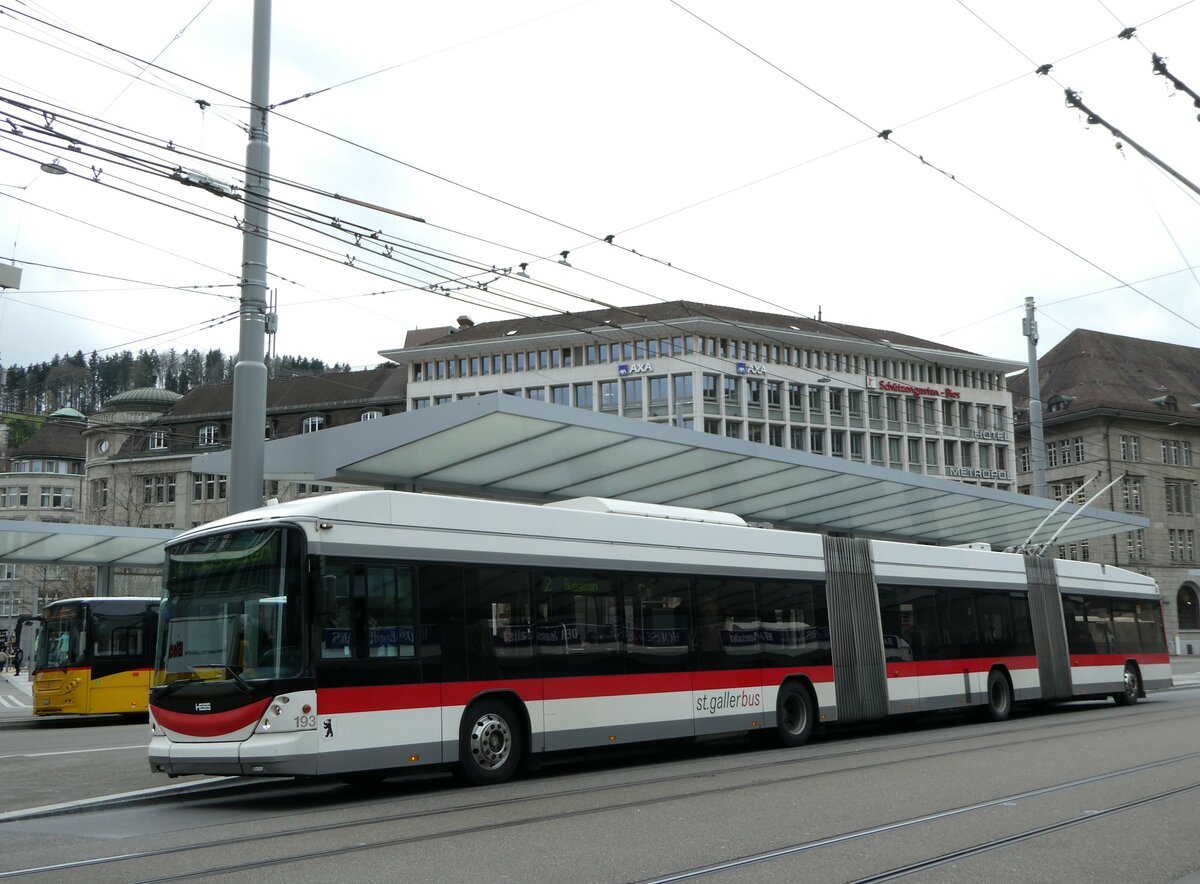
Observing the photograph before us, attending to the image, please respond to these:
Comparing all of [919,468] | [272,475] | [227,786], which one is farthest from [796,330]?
[227,786]

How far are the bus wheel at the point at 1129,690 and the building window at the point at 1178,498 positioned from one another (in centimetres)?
6306

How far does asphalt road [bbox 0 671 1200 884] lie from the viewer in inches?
303

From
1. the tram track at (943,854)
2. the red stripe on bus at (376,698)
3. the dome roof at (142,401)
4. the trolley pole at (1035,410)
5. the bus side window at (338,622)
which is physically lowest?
the tram track at (943,854)

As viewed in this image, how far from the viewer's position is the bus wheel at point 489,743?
12578 mm

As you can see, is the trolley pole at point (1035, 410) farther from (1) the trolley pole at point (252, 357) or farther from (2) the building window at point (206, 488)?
(2) the building window at point (206, 488)

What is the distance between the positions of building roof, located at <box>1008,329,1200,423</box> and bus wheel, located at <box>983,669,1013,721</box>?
213ft

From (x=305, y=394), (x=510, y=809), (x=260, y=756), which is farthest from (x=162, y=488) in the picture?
(x=510, y=809)

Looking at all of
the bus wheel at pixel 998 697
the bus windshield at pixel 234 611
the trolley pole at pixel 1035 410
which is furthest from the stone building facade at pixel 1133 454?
the bus windshield at pixel 234 611

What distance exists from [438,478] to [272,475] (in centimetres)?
273

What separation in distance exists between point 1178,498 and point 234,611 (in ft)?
278

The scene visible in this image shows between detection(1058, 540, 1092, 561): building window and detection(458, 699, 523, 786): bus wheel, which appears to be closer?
detection(458, 699, 523, 786): bus wheel

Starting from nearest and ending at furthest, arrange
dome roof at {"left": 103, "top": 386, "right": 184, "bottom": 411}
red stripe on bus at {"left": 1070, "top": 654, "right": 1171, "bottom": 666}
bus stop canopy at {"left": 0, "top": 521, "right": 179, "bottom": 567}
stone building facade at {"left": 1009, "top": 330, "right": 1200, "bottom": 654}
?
A: red stripe on bus at {"left": 1070, "top": 654, "right": 1171, "bottom": 666}
bus stop canopy at {"left": 0, "top": 521, "right": 179, "bottom": 567}
stone building facade at {"left": 1009, "top": 330, "right": 1200, "bottom": 654}
dome roof at {"left": 103, "top": 386, "right": 184, "bottom": 411}

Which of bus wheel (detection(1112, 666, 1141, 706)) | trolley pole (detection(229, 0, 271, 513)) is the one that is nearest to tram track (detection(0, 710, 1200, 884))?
trolley pole (detection(229, 0, 271, 513))

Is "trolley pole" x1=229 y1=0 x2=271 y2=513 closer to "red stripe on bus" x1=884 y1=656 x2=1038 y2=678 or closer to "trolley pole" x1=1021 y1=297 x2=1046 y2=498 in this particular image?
"red stripe on bus" x1=884 y1=656 x2=1038 y2=678
